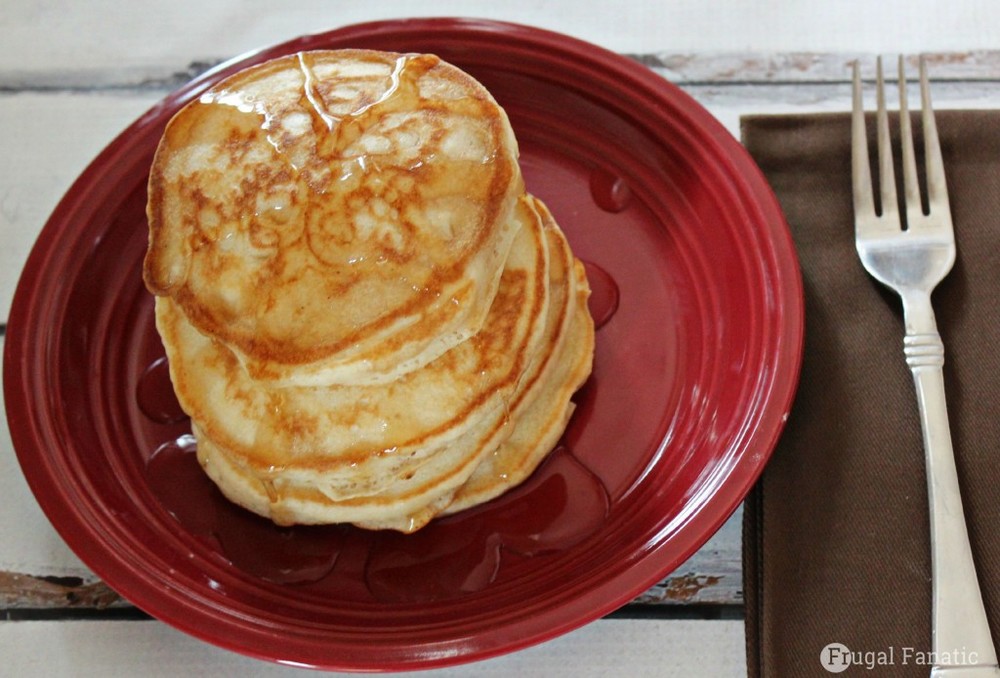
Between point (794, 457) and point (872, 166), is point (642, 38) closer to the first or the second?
point (872, 166)

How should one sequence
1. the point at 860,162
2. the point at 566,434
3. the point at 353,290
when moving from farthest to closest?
the point at 860,162 < the point at 566,434 < the point at 353,290

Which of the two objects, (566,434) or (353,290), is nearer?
(353,290)

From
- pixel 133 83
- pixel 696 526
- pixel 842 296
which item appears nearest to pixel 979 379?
pixel 842 296

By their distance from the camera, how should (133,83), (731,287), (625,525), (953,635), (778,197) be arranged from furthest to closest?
(133,83), (778,197), (731,287), (625,525), (953,635)

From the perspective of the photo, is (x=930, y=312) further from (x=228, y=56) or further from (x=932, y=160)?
(x=228, y=56)

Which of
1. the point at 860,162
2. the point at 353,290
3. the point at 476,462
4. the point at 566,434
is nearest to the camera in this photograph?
the point at 353,290

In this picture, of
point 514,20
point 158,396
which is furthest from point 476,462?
point 514,20
